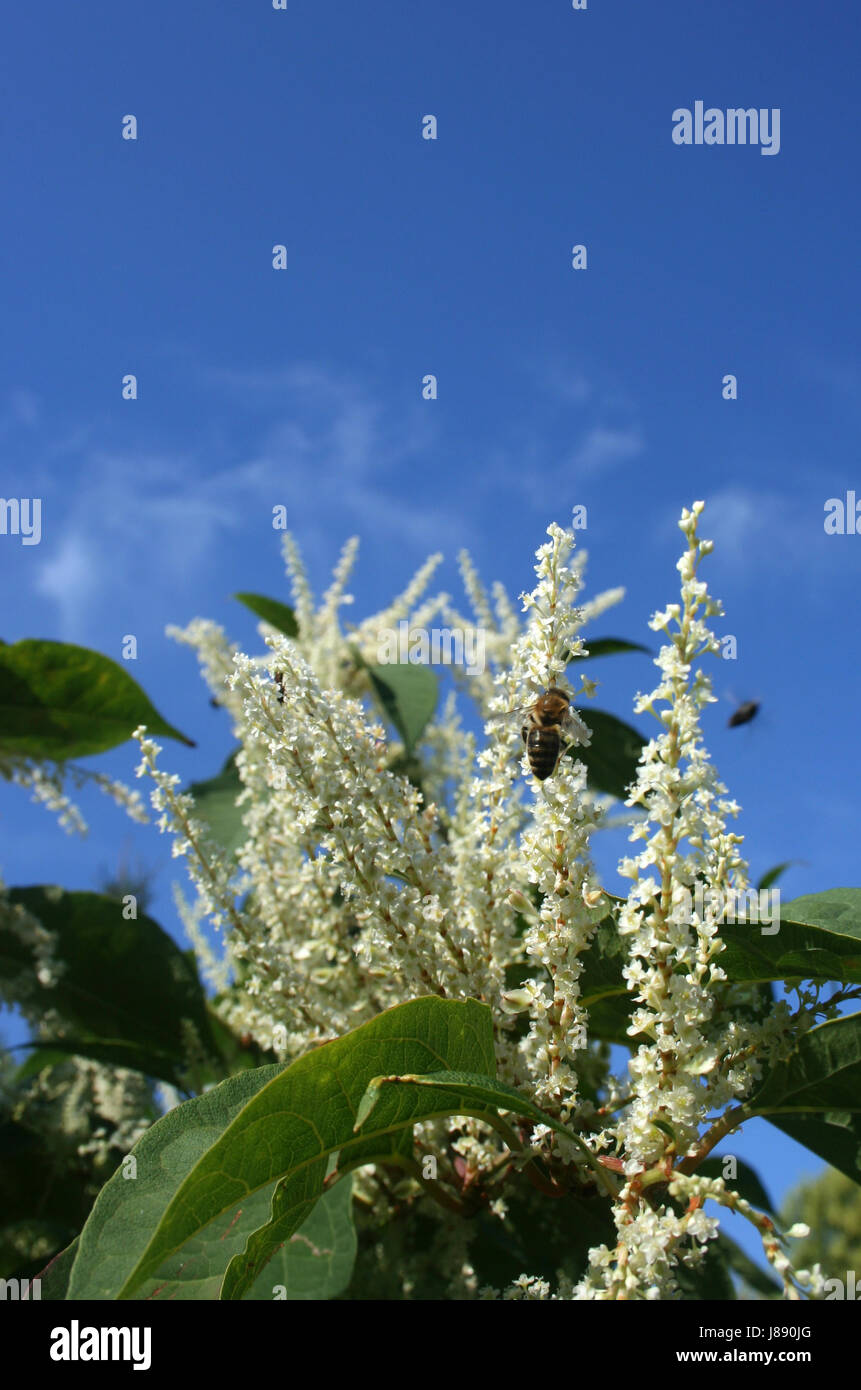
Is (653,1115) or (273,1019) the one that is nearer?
(653,1115)

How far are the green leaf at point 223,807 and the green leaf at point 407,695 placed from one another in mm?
516

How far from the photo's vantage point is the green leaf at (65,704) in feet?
8.91

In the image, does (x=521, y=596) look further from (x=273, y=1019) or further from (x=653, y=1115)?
(x=273, y=1019)

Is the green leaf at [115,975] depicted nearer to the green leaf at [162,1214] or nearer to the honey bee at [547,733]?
the green leaf at [162,1214]

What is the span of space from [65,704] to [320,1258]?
1632 mm

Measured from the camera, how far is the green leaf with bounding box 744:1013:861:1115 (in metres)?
1.56

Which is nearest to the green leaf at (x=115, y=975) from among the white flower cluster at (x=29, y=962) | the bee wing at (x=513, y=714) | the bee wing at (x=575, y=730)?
the white flower cluster at (x=29, y=962)

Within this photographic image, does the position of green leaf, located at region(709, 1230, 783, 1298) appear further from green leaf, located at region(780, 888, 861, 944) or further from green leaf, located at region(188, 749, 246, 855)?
green leaf, located at region(780, 888, 861, 944)

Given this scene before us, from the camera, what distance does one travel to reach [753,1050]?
59.2 inches

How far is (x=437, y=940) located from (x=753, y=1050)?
509 mm

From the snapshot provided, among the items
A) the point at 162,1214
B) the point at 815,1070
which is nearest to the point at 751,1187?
the point at 815,1070

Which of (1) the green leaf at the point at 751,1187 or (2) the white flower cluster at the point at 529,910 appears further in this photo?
(1) the green leaf at the point at 751,1187
